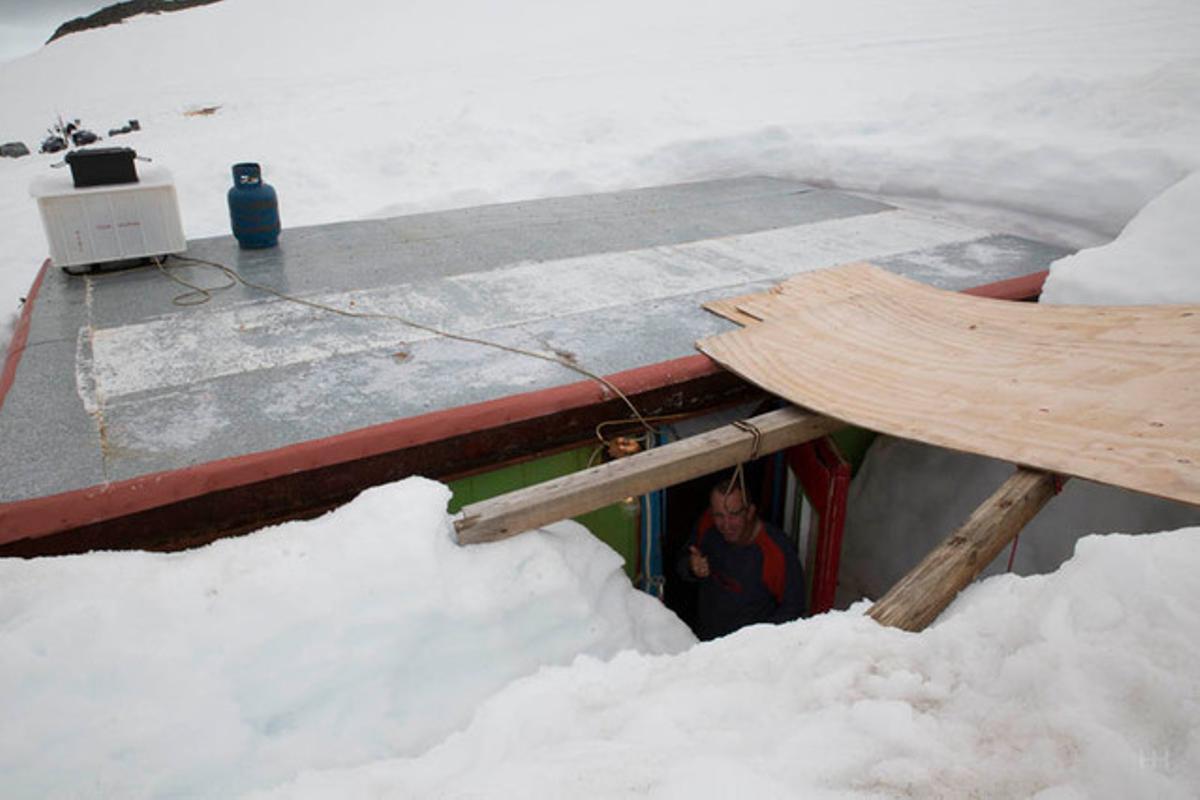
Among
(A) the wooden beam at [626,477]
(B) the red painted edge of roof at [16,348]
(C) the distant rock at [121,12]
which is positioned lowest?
(A) the wooden beam at [626,477]

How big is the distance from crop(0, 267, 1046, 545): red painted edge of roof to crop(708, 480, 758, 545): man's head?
0.64m

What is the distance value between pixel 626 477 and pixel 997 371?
176 centimetres

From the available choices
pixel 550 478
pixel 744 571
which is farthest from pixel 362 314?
pixel 744 571

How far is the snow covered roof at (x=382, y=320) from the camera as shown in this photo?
3.22 m

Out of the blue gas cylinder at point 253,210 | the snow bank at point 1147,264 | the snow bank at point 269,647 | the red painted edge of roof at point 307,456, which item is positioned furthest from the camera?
the blue gas cylinder at point 253,210

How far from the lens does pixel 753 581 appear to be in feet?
13.7

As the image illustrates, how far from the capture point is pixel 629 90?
1216cm

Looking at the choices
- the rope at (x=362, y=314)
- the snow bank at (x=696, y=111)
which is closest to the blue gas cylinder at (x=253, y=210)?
the rope at (x=362, y=314)

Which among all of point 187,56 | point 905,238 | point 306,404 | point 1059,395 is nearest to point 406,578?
point 306,404

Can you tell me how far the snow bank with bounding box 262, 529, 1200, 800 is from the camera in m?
1.56

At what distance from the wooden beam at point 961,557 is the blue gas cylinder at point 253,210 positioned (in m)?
5.01

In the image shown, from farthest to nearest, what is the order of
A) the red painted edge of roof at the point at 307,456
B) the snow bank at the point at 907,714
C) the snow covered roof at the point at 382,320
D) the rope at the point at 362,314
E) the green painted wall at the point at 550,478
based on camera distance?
1. the rope at the point at 362,314
2. the green painted wall at the point at 550,478
3. the snow covered roof at the point at 382,320
4. the red painted edge of roof at the point at 307,456
5. the snow bank at the point at 907,714

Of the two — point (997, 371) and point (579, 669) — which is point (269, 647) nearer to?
point (579, 669)

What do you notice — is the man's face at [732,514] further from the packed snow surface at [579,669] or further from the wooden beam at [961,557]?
the wooden beam at [961,557]
